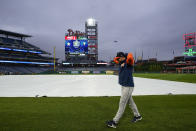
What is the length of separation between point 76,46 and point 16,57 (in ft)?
106

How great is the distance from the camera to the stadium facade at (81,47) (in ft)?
211

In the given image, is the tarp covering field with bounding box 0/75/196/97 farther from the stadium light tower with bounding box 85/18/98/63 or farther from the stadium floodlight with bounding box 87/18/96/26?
the stadium floodlight with bounding box 87/18/96/26

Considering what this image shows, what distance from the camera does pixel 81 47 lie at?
64500 millimetres

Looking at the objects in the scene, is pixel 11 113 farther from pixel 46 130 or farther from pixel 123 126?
pixel 123 126

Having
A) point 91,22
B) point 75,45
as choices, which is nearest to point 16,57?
point 75,45

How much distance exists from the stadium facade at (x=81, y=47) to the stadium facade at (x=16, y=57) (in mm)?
17890

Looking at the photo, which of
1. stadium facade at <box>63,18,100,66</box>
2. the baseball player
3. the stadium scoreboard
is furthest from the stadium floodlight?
the baseball player

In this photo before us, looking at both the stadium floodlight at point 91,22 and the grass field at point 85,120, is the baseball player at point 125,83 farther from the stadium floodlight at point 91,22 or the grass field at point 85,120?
the stadium floodlight at point 91,22

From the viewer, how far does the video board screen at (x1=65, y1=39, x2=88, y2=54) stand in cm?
6406

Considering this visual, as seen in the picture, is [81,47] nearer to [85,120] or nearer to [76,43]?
[76,43]

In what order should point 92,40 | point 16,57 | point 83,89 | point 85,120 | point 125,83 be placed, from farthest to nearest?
point 92,40, point 16,57, point 83,89, point 85,120, point 125,83

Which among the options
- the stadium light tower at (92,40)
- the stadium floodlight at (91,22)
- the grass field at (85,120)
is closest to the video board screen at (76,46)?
the stadium light tower at (92,40)

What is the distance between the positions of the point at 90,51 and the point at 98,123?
81.6 m

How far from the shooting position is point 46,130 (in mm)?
3059
